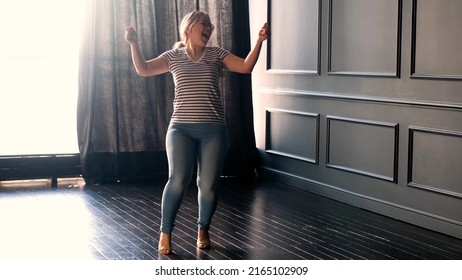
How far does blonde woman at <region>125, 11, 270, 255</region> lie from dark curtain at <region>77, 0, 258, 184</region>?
2482 millimetres

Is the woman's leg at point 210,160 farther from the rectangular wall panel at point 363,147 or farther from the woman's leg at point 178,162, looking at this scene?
the rectangular wall panel at point 363,147

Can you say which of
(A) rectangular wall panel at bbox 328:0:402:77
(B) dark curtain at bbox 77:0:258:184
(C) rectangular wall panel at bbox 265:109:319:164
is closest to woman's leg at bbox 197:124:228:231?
(A) rectangular wall panel at bbox 328:0:402:77

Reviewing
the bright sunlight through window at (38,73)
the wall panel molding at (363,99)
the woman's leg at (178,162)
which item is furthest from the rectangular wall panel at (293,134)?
the woman's leg at (178,162)

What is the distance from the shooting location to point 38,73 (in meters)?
7.02

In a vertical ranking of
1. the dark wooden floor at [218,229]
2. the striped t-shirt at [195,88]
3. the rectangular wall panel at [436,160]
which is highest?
the striped t-shirt at [195,88]

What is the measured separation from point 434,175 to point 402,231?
415 millimetres

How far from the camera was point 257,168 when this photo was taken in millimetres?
7473

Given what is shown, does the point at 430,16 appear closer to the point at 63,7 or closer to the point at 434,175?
the point at 434,175

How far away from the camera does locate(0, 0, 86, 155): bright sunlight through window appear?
6895mm

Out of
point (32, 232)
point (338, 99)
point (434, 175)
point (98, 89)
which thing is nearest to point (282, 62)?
point (338, 99)

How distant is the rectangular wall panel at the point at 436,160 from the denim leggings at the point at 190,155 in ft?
4.90

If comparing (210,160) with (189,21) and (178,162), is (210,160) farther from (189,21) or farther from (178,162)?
(189,21)

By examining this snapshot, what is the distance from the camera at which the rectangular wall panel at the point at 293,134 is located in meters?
6.61

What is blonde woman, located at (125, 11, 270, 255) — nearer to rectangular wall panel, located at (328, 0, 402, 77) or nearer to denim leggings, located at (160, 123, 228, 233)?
denim leggings, located at (160, 123, 228, 233)
